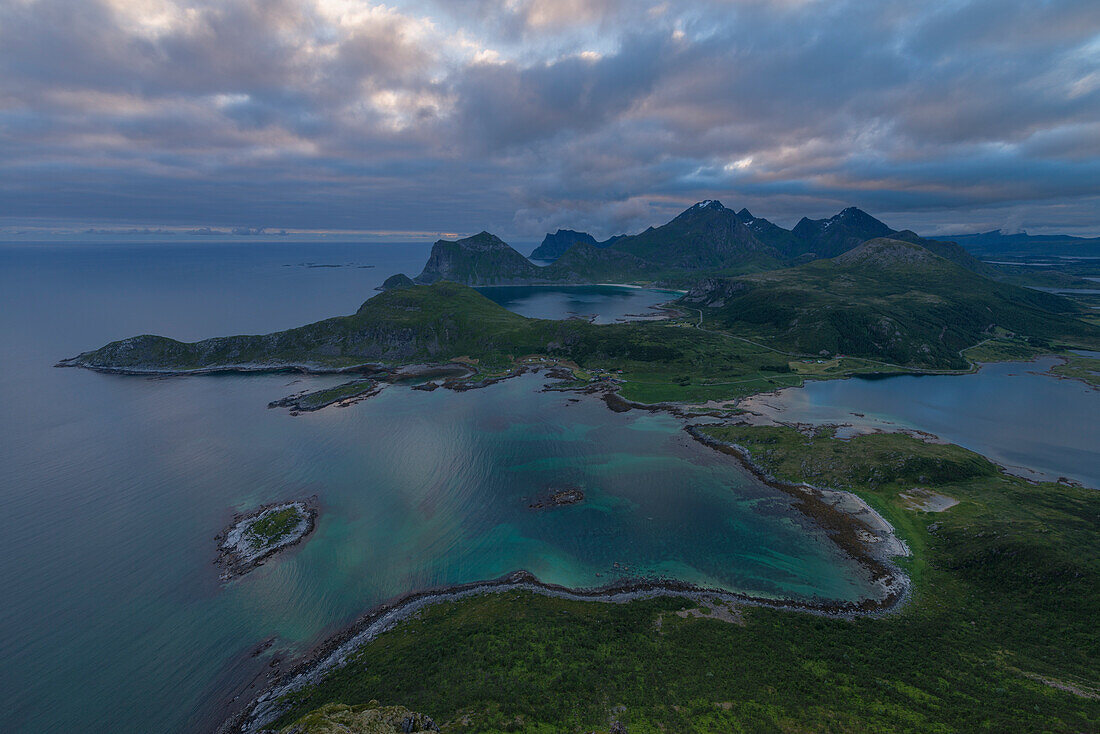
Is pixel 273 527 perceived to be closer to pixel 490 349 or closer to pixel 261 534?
pixel 261 534

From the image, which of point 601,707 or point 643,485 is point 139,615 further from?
point 643,485

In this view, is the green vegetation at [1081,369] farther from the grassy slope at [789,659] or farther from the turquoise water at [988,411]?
the grassy slope at [789,659]

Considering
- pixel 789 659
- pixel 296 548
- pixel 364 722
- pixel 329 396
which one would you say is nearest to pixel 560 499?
pixel 789 659

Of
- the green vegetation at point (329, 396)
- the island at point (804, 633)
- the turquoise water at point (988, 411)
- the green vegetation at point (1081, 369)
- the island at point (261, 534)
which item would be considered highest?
the green vegetation at point (329, 396)

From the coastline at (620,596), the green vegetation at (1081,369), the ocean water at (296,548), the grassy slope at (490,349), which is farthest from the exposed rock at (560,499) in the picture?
the green vegetation at (1081,369)

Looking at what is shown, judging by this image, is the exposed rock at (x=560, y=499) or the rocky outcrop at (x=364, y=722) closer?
the rocky outcrop at (x=364, y=722)

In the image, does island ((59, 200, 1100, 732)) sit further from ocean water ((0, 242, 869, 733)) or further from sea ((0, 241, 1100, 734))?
ocean water ((0, 242, 869, 733))

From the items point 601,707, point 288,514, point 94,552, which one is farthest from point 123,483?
point 601,707

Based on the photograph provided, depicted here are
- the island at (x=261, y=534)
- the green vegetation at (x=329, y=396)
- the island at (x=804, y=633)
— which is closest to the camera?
the island at (x=804, y=633)
